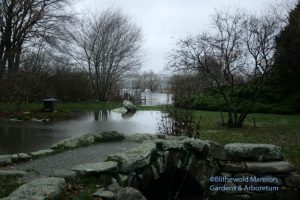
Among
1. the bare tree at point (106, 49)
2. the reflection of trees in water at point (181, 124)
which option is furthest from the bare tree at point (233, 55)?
the bare tree at point (106, 49)

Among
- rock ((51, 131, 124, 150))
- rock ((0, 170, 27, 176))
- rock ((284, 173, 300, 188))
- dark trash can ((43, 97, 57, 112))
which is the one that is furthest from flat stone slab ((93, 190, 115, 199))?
dark trash can ((43, 97, 57, 112))

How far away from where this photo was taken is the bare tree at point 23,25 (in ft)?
77.5

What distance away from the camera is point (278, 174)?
8523 millimetres

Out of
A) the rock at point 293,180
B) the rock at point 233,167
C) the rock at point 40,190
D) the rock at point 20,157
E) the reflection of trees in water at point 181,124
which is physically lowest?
the rock at point 293,180

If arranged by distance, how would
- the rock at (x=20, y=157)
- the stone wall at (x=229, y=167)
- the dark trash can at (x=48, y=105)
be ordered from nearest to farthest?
the rock at (x=20, y=157) < the stone wall at (x=229, y=167) < the dark trash can at (x=48, y=105)

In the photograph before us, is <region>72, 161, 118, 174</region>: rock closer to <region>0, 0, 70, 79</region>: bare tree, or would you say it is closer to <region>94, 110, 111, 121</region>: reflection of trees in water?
<region>94, 110, 111, 121</region>: reflection of trees in water

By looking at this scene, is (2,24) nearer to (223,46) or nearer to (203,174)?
(223,46)

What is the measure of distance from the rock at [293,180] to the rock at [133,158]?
10.5 ft

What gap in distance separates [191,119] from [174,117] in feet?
2.88

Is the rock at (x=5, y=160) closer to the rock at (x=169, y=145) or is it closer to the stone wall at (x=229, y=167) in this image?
the stone wall at (x=229, y=167)

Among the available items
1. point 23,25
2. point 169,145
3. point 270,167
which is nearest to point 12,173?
point 169,145

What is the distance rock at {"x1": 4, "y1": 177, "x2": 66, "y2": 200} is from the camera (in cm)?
505

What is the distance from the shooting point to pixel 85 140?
9.81 metres

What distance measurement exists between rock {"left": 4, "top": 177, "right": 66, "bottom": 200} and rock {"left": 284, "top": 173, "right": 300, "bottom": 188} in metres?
5.08
